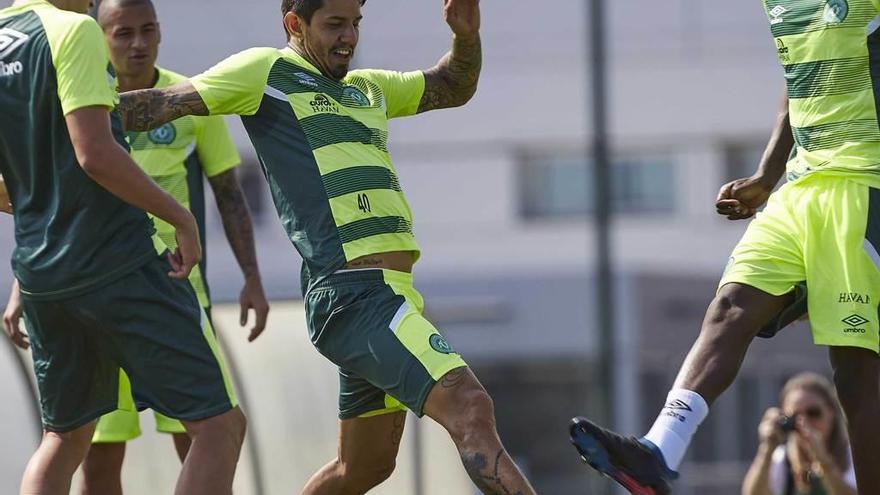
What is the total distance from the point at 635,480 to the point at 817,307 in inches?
38.3

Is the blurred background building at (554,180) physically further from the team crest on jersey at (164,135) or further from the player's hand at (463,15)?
the player's hand at (463,15)

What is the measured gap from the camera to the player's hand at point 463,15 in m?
6.57

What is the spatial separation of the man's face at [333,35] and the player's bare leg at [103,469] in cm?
211

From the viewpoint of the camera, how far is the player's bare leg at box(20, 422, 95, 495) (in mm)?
6004

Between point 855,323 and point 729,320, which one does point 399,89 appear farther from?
point 855,323

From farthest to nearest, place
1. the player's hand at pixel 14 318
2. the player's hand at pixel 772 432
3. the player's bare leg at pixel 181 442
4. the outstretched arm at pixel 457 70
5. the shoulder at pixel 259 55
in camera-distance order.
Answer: the player's hand at pixel 772 432, the player's bare leg at pixel 181 442, the player's hand at pixel 14 318, the outstretched arm at pixel 457 70, the shoulder at pixel 259 55

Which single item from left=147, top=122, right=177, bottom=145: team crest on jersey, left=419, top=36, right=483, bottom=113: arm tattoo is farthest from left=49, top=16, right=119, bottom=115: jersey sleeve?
left=147, top=122, right=177, bottom=145: team crest on jersey

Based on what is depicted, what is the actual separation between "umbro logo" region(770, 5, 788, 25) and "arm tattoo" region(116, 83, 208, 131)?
6.64 ft

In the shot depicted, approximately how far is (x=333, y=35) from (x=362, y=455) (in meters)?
1.53

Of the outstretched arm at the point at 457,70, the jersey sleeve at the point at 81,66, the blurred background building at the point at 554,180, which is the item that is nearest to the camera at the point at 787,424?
the outstretched arm at the point at 457,70

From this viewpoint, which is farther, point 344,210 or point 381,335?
point 344,210

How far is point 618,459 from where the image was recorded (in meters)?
5.39

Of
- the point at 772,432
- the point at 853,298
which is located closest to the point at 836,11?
the point at 853,298

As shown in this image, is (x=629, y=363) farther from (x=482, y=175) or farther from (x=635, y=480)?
(x=635, y=480)
